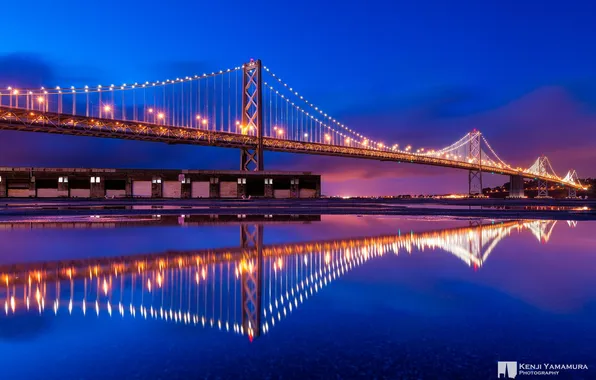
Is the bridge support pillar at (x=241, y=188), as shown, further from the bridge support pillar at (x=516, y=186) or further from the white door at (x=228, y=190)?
the bridge support pillar at (x=516, y=186)

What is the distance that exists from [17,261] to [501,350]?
334 inches

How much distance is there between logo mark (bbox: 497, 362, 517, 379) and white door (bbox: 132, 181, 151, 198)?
49.5 meters

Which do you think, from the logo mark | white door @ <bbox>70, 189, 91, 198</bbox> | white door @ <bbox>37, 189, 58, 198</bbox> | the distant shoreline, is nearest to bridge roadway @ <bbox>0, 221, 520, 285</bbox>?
the logo mark

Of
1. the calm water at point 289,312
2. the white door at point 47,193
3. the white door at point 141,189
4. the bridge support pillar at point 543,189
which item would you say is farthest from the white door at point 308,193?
the bridge support pillar at point 543,189

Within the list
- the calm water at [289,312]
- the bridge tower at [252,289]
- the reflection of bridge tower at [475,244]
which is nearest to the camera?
the calm water at [289,312]

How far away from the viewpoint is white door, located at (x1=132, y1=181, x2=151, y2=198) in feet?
161

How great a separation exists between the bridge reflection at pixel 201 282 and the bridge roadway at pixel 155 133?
4813 cm

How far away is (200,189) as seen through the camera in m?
49.4

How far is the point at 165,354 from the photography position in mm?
3738

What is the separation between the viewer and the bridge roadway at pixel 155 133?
4819cm

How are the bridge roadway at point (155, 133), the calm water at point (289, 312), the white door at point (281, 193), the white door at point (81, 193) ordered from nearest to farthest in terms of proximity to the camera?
the calm water at point (289, 312) < the bridge roadway at point (155, 133) < the white door at point (81, 193) < the white door at point (281, 193)

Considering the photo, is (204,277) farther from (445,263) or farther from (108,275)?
(445,263)

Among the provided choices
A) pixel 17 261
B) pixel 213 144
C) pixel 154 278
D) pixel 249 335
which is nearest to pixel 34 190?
pixel 213 144

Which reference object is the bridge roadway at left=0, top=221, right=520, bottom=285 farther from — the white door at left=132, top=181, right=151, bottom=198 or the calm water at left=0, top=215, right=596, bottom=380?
the white door at left=132, top=181, right=151, bottom=198
